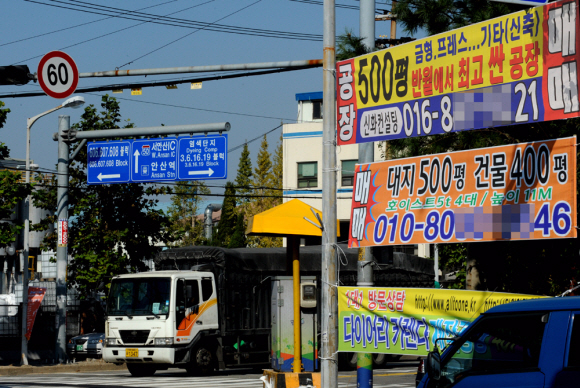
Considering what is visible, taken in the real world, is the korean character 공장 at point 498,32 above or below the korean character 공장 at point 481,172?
above

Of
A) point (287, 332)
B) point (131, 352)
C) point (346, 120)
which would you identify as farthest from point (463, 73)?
point (131, 352)

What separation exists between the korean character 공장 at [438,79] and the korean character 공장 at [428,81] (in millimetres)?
53

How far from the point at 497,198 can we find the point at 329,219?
256 cm

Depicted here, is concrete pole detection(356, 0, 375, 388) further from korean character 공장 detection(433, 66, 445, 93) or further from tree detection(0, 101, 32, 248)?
tree detection(0, 101, 32, 248)

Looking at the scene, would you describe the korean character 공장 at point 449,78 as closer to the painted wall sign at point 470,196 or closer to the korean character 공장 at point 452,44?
the korean character 공장 at point 452,44

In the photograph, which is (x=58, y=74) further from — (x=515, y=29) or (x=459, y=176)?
(x=515, y=29)

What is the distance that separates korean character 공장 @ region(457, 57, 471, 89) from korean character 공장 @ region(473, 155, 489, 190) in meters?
0.88

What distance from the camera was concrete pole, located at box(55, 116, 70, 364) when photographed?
74.9ft

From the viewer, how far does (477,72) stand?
8.84m

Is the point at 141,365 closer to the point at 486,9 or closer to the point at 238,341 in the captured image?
the point at 238,341

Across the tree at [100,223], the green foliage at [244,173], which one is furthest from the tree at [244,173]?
the tree at [100,223]

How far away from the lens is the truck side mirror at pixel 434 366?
6.49 meters

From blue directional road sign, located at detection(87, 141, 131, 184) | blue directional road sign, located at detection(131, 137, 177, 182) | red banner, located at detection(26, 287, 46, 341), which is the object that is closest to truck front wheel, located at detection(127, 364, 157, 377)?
red banner, located at detection(26, 287, 46, 341)

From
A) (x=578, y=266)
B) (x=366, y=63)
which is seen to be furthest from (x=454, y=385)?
(x=578, y=266)
